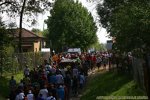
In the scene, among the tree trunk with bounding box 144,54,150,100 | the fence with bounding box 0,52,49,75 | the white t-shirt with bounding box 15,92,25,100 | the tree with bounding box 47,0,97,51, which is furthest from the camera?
the tree with bounding box 47,0,97,51

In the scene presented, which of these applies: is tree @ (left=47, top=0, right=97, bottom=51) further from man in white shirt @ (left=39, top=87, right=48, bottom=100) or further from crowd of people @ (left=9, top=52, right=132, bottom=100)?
man in white shirt @ (left=39, top=87, right=48, bottom=100)

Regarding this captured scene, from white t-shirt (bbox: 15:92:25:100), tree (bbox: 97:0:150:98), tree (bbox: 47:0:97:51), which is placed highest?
tree (bbox: 47:0:97:51)

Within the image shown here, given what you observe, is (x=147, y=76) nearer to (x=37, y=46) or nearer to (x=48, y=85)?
(x=48, y=85)

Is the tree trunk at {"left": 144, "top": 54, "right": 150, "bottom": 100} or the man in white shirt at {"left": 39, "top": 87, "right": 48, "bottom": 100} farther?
the tree trunk at {"left": 144, "top": 54, "right": 150, "bottom": 100}

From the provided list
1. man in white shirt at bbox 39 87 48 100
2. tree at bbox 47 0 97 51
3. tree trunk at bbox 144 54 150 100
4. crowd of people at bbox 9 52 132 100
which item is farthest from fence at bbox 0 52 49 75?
tree at bbox 47 0 97 51

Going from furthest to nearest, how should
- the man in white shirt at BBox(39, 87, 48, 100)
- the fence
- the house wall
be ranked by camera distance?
the house wall, the fence, the man in white shirt at BBox(39, 87, 48, 100)

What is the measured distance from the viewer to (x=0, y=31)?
114 feet

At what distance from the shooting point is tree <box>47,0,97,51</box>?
9162cm

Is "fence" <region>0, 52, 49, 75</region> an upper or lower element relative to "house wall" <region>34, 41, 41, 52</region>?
lower

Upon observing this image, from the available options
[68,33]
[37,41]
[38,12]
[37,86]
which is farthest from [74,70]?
[68,33]

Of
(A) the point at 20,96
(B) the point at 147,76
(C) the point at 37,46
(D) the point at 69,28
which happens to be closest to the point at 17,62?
(B) the point at 147,76

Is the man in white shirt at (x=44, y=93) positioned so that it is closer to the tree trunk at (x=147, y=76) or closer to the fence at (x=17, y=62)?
the tree trunk at (x=147, y=76)

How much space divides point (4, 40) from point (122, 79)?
10164mm

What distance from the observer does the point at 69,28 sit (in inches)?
3632
